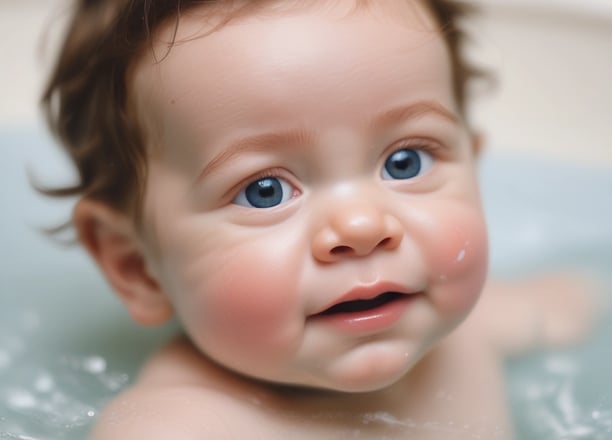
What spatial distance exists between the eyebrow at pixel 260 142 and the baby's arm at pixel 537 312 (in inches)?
14.9

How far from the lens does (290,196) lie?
73cm

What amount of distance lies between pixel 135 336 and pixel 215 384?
0.25 m

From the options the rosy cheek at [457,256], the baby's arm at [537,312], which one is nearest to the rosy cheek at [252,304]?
the rosy cheek at [457,256]

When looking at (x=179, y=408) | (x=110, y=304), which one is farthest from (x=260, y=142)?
(x=110, y=304)

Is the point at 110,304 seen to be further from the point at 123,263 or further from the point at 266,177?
the point at 266,177

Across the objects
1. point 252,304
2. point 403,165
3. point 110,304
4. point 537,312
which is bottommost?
point 110,304

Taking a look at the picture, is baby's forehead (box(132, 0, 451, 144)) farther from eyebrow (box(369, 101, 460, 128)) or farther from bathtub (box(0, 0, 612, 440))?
bathtub (box(0, 0, 612, 440))

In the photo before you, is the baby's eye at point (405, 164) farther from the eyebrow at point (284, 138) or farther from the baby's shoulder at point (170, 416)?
the baby's shoulder at point (170, 416)

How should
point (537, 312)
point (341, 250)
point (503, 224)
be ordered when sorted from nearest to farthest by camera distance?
point (341, 250), point (537, 312), point (503, 224)

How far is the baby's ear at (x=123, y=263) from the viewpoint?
857 mm

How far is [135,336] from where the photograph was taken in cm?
106

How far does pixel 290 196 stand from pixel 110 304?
458 mm

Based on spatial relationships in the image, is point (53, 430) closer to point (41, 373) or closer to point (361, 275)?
point (41, 373)

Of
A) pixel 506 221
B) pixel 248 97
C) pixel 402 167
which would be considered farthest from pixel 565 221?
pixel 248 97
